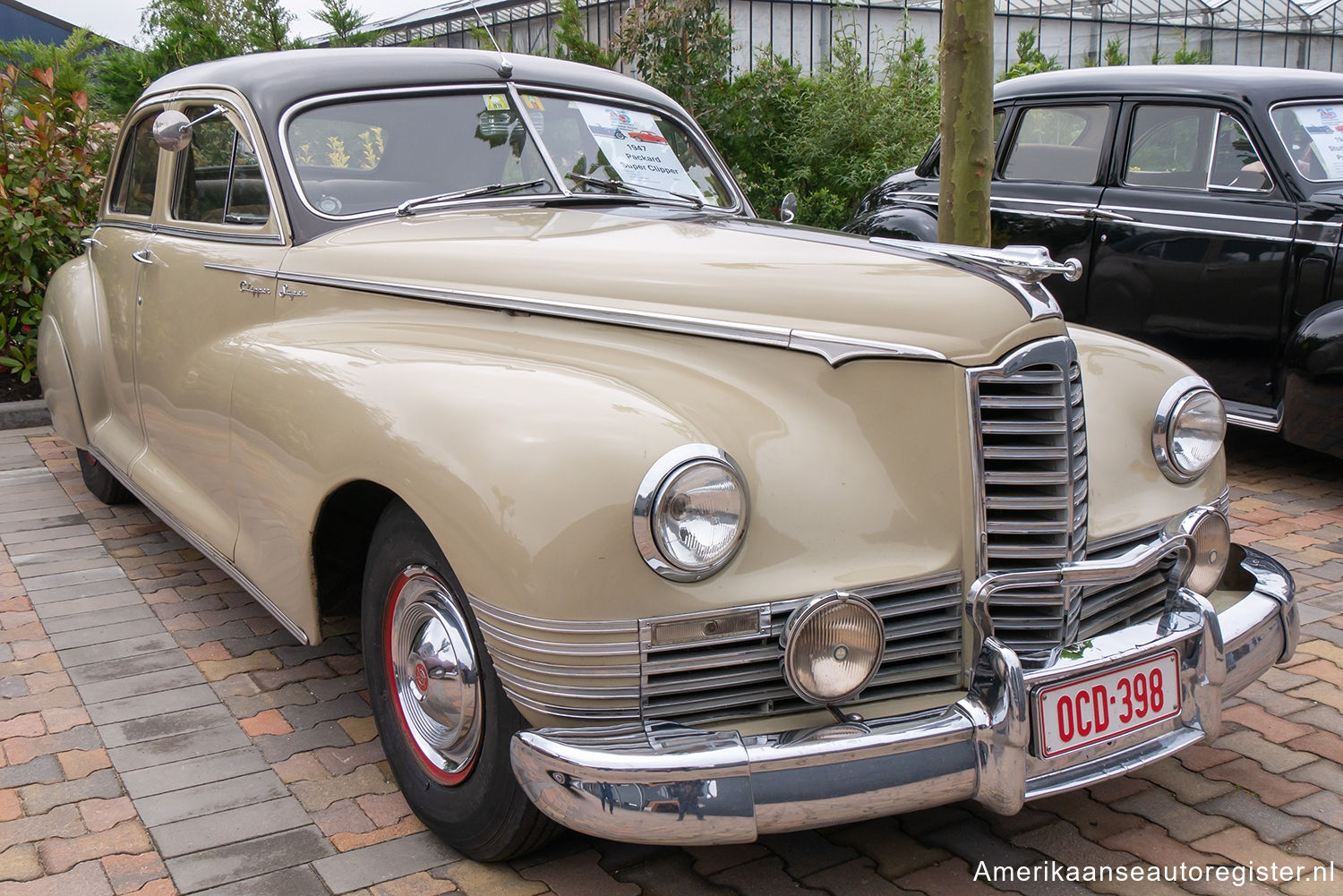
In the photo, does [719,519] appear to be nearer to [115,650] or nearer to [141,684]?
[141,684]

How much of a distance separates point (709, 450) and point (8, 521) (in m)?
4.13

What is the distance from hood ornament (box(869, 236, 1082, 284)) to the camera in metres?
2.37

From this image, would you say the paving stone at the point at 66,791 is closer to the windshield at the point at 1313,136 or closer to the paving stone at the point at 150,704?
the paving stone at the point at 150,704

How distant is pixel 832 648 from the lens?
2.06m

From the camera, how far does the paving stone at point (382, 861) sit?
2.37 m

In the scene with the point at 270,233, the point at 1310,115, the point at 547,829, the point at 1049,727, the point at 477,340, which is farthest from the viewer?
the point at 1310,115

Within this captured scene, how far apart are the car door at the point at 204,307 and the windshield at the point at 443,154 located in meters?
0.19

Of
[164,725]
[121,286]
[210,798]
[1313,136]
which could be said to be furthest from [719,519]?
[1313,136]

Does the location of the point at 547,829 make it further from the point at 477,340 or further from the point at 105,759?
the point at 105,759

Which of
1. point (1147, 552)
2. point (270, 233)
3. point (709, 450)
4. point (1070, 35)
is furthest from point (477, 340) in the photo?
point (1070, 35)

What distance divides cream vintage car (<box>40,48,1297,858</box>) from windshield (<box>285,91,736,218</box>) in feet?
0.36

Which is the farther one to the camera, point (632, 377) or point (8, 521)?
point (8, 521)

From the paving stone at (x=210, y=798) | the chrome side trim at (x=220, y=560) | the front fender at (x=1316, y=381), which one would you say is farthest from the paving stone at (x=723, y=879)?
the front fender at (x=1316, y=381)

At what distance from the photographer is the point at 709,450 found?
205 centimetres
